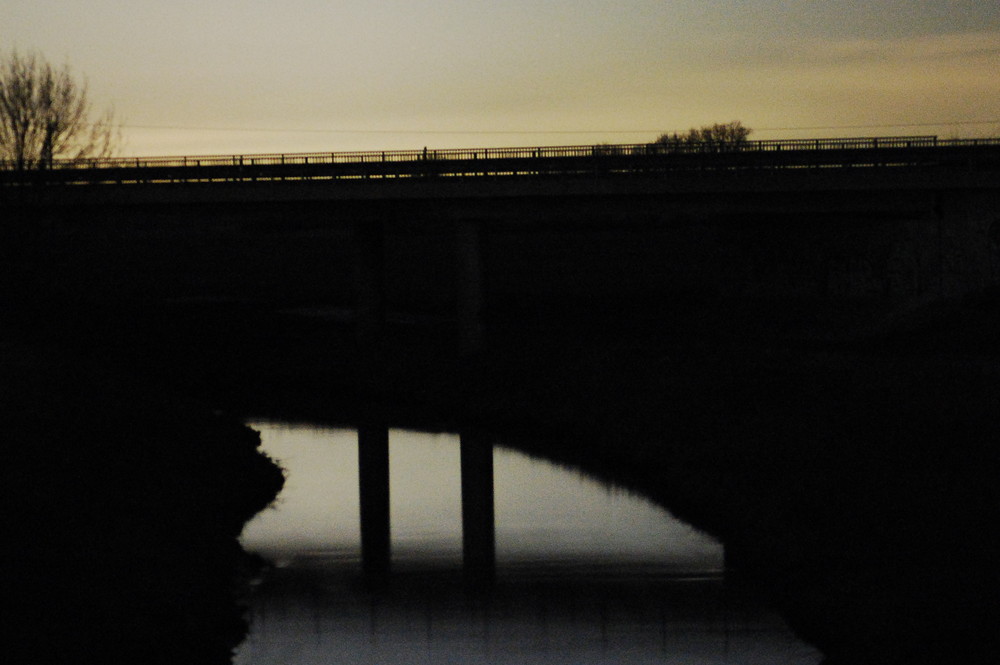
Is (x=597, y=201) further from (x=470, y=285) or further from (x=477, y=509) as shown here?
(x=477, y=509)

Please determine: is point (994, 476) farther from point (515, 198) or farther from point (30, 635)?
point (515, 198)

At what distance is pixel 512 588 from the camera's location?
26.6 m

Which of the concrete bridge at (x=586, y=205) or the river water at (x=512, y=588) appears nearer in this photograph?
the river water at (x=512, y=588)

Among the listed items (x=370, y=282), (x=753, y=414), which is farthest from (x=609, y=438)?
(x=370, y=282)

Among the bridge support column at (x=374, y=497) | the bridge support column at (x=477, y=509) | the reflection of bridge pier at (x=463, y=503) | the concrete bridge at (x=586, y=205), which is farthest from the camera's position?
the concrete bridge at (x=586, y=205)

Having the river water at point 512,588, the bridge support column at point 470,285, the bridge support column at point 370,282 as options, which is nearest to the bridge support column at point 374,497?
the river water at point 512,588

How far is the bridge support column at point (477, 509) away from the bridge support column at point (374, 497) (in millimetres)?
1916

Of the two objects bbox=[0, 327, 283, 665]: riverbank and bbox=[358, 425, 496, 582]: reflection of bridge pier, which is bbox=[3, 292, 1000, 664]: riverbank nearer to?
bbox=[358, 425, 496, 582]: reflection of bridge pier

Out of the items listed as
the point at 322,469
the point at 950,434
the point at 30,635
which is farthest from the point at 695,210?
the point at 30,635

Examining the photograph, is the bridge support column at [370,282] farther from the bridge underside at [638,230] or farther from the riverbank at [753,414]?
the riverbank at [753,414]

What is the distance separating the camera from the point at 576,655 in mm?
21828

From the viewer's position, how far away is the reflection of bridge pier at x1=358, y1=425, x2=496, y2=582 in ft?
95.9

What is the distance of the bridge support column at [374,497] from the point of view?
29703 millimetres

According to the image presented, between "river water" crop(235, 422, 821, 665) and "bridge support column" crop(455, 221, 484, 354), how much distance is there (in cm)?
2242
